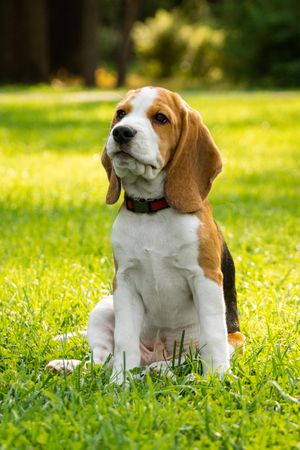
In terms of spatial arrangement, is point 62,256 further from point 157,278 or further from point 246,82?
point 246,82

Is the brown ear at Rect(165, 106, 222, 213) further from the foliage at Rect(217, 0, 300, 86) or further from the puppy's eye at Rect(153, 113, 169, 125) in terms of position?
the foliage at Rect(217, 0, 300, 86)

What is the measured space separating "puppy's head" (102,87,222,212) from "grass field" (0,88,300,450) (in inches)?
37.4

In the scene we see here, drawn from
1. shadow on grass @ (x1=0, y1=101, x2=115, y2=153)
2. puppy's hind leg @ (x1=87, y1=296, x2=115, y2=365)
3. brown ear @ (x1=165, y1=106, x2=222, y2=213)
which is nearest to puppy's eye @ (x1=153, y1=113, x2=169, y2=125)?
brown ear @ (x1=165, y1=106, x2=222, y2=213)

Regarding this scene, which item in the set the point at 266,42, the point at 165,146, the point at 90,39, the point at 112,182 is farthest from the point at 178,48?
the point at 165,146

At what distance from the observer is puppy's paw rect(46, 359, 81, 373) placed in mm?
4359

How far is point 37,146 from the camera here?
14312 millimetres

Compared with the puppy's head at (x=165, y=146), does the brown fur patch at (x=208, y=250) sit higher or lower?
lower

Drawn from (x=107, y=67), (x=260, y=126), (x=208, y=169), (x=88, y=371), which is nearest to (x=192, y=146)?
(x=208, y=169)

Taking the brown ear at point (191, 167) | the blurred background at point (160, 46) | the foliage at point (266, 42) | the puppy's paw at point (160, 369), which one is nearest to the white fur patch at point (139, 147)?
the brown ear at point (191, 167)

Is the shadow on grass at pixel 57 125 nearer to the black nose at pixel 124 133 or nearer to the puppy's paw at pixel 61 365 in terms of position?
the puppy's paw at pixel 61 365

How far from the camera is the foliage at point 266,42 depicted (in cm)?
3169

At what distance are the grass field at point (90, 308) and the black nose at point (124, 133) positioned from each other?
46.2 inches

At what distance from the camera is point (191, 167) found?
4.36m

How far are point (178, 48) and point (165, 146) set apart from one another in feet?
120
